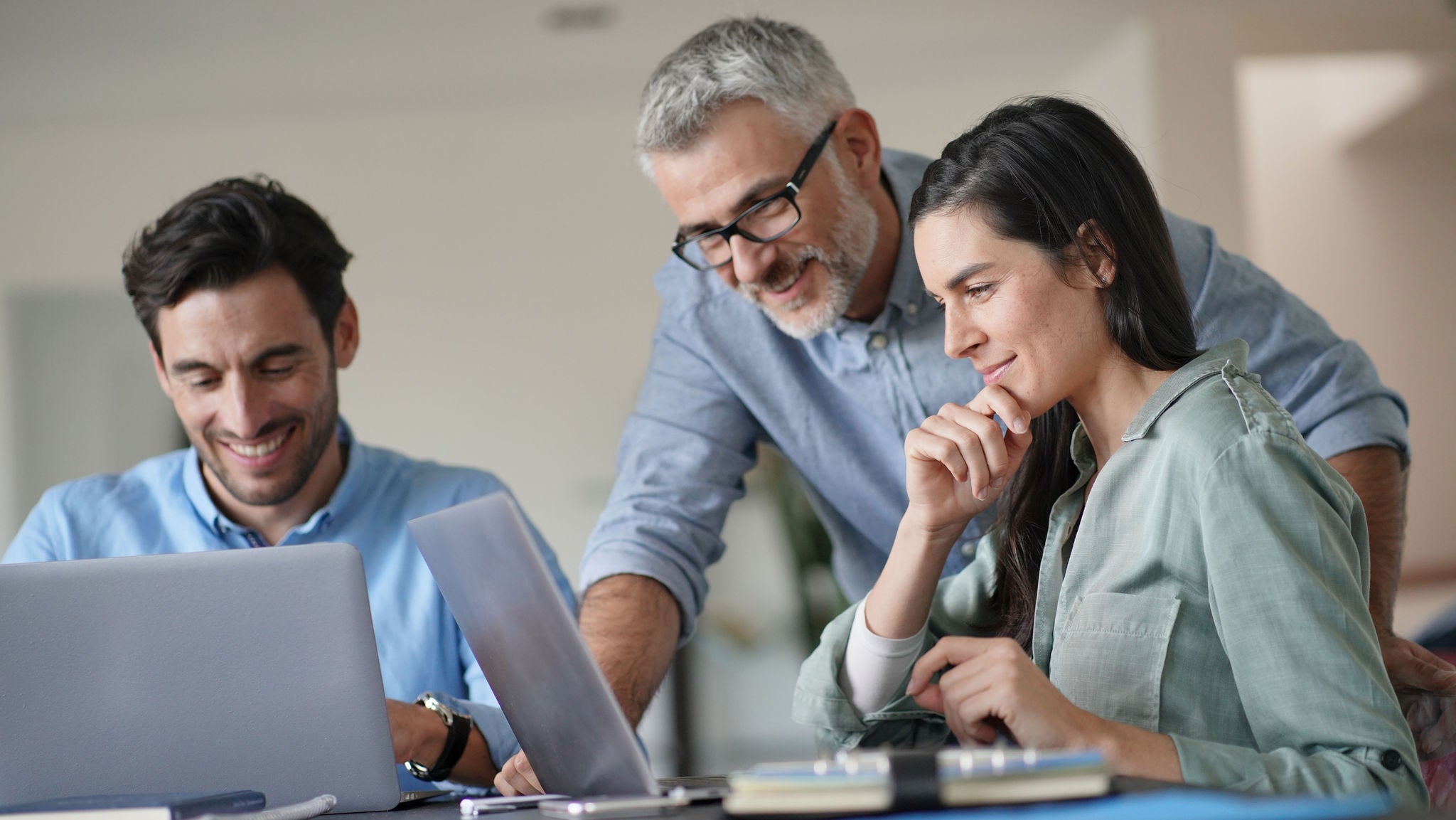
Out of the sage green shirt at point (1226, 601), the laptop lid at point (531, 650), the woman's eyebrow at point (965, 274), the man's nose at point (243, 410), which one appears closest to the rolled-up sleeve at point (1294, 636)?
the sage green shirt at point (1226, 601)

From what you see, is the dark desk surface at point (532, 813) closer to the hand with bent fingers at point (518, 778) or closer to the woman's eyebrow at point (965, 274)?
the hand with bent fingers at point (518, 778)

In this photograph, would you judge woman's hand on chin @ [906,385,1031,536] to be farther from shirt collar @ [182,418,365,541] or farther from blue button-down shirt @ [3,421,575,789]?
shirt collar @ [182,418,365,541]

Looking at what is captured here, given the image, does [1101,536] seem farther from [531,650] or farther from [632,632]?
[632,632]

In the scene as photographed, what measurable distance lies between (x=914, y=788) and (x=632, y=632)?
1.05 metres

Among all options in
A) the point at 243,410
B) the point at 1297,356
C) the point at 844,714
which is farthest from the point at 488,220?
the point at 844,714

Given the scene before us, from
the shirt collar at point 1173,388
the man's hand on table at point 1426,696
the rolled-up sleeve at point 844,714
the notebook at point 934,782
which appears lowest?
the man's hand on table at point 1426,696

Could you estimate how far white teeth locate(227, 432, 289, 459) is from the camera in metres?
1.98

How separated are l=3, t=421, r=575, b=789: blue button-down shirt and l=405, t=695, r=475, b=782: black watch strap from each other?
12.8 inches

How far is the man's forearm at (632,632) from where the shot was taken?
1721 millimetres

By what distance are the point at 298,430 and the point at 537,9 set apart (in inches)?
113

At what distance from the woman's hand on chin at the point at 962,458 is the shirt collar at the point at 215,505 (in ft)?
3.68

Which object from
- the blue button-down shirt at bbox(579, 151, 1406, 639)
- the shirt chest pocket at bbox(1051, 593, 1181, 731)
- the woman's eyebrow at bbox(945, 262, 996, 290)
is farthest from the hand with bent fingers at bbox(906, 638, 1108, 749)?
the blue button-down shirt at bbox(579, 151, 1406, 639)

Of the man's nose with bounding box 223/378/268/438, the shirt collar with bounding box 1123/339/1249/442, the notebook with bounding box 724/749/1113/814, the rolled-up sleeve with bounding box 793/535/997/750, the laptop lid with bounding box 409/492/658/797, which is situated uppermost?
the man's nose with bounding box 223/378/268/438

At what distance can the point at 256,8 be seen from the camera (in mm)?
4309
